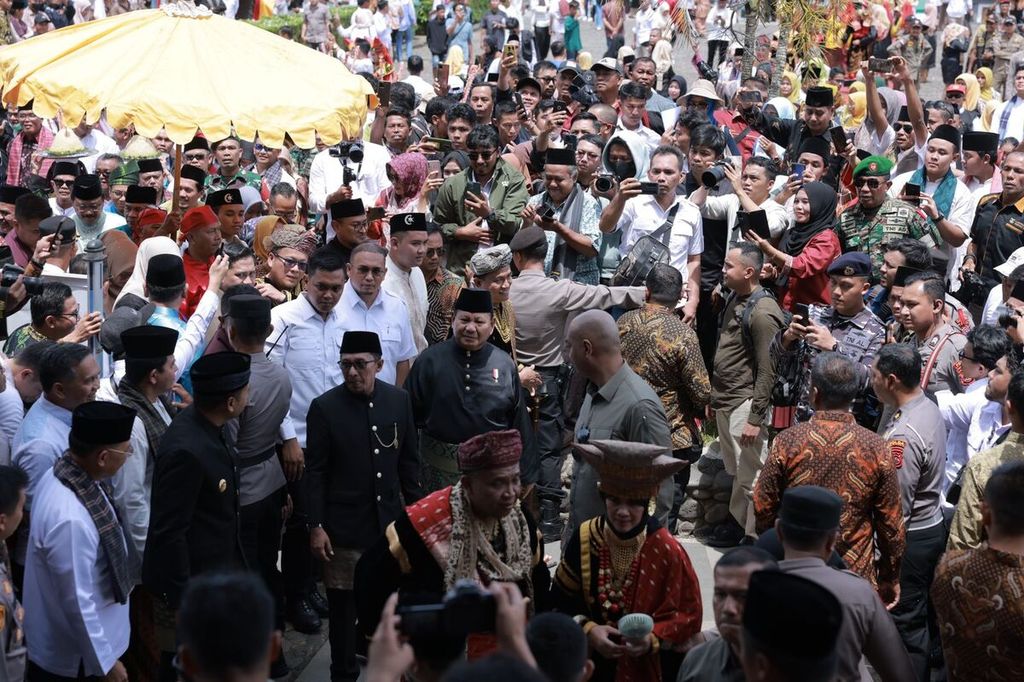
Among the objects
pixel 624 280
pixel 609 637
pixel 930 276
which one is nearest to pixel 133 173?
pixel 624 280

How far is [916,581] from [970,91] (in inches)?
A: 482

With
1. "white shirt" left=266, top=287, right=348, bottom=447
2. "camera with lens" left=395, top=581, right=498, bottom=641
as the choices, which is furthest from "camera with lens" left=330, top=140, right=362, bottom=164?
"camera with lens" left=395, top=581, right=498, bottom=641

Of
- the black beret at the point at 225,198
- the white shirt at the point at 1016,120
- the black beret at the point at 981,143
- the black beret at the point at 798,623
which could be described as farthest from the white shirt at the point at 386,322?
the white shirt at the point at 1016,120

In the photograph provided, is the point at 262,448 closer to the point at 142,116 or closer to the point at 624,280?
the point at 142,116

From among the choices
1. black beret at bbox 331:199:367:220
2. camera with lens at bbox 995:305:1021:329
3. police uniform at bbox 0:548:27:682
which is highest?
camera with lens at bbox 995:305:1021:329

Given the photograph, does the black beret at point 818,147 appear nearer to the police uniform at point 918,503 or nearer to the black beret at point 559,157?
the black beret at point 559,157

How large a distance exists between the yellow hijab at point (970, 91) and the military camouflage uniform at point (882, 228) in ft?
29.6

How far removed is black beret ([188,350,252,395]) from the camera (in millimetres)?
4953

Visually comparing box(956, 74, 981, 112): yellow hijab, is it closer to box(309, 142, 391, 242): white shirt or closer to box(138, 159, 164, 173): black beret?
box(309, 142, 391, 242): white shirt

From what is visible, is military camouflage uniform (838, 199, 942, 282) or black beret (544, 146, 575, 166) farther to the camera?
black beret (544, 146, 575, 166)

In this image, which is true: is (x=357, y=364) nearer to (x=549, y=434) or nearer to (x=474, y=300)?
(x=474, y=300)

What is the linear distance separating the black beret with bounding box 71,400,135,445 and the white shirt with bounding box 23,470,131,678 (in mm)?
208

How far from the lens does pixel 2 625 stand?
4.19 meters

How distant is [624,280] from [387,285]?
1665 millimetres
